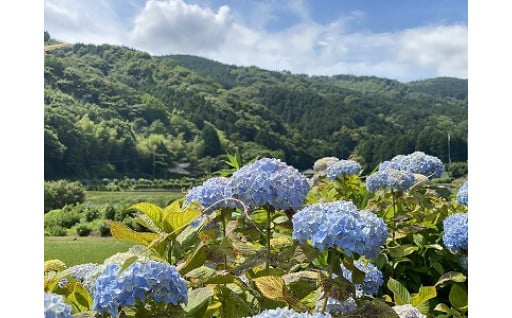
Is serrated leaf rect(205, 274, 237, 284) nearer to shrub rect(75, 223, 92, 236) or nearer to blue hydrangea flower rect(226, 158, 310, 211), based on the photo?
blue hydrangea flower rect(226, 158, 310, 211)

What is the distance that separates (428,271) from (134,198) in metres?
14.4

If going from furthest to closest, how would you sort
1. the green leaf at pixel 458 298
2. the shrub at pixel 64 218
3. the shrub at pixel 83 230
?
the shrub at pixel 64 218 → the shrub at pixel 83 230 → the green leaf at pixel 458 298

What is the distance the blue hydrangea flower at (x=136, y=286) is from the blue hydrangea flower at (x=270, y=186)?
27 cm

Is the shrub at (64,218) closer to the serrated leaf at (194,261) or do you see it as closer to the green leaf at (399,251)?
the green leaf at (399,251)

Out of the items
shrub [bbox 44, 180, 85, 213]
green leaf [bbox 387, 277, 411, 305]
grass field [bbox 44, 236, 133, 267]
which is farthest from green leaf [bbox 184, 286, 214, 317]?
shrub [bbox 44, 180, 85, 213]

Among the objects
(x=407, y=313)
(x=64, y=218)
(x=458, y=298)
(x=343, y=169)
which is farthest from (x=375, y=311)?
(x=64, y=218)

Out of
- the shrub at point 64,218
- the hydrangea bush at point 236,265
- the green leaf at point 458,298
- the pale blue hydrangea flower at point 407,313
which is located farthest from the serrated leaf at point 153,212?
the shrub at point 64,218

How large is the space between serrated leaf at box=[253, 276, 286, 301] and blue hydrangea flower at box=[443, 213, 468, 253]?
919 millimetres

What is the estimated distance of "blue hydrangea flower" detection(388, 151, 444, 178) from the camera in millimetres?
2236

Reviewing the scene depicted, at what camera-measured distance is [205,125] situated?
2428cm

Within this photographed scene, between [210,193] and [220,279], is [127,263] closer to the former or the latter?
[220,279]

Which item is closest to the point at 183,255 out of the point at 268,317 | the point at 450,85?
the point at 268,317

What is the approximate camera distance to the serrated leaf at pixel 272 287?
88 centimetres
